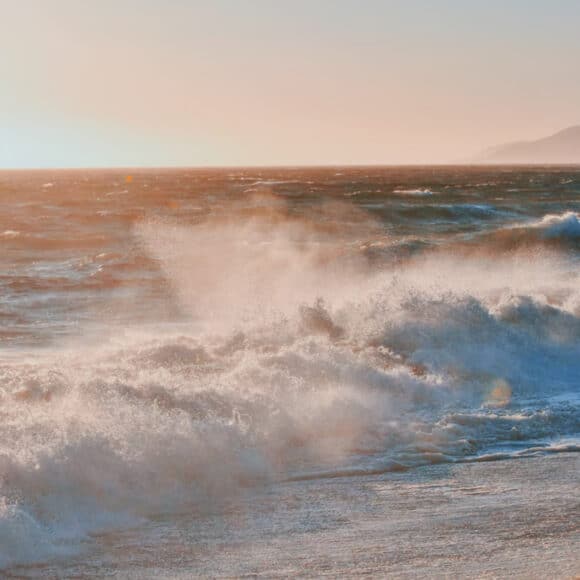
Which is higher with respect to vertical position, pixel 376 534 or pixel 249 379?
pixel 249 379

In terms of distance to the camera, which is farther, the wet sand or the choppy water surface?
the choppy water surface

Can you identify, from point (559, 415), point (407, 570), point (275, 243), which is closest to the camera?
point (407, 570)

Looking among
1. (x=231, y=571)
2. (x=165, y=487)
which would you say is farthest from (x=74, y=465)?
(x=231, y=571)

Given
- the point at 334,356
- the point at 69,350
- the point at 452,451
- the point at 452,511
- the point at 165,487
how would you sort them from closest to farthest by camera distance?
1. the point at 452,511
2. the point at 165,487
3. the point at 452,451
4. the point at 334,356
5. the point at 69,350

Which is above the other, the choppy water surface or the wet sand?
the choppy water surface

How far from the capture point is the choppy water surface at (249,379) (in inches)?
290

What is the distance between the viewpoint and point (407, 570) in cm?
591

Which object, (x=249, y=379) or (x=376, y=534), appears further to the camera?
(x=249, y=379)

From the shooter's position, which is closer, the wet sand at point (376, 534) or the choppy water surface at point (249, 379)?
the wet sand at point (376, 534)

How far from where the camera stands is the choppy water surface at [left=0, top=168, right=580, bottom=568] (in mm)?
7355

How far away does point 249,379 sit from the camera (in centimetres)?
1024

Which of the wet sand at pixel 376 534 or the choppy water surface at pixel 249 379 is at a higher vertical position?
the choppy water surface at pixel 249 379

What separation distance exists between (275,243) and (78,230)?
11316 millimetres

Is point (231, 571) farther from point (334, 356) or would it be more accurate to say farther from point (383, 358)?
point (383, 358)
